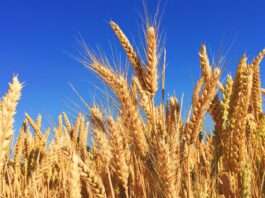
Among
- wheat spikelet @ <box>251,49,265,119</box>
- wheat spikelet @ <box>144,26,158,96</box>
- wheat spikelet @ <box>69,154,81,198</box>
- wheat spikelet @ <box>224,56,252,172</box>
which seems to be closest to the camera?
wheat spikelet @ <box>69,154,81,198</box>

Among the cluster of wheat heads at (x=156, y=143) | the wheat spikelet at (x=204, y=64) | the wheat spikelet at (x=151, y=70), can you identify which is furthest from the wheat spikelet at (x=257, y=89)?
the wheat spikelet at (x=151, y=70)

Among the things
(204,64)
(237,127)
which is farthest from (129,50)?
(237,127)

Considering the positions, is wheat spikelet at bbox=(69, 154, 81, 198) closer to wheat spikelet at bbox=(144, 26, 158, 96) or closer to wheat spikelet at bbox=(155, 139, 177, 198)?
wheat spikelet at bbox=(155, 139, 177, 198)

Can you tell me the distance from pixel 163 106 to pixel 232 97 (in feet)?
1.01

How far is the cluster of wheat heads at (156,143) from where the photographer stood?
1.62m

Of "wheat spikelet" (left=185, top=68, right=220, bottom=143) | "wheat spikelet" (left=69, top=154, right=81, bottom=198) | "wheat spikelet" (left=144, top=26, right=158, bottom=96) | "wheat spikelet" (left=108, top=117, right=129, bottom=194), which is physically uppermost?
"wheat spikelet" (left=144, top=26, right=158, bottom=96)

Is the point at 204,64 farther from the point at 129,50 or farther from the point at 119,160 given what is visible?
the point at 119,160

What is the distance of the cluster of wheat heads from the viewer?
5.32ft

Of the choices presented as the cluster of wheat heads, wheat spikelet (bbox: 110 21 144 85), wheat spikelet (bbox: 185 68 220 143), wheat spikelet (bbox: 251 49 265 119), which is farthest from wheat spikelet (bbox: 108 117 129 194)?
wheat spikelet (bbox: 251 49 265 119)

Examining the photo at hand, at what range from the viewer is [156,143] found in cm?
161

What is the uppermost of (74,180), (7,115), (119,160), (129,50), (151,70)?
(129,50)

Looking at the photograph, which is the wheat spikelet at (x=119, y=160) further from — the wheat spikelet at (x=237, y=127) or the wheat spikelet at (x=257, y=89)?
the wheat spikelet at (x=257, y=89)

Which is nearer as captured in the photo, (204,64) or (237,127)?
(237,127)

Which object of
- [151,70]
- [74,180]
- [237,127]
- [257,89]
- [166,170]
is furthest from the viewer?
[257,89]
